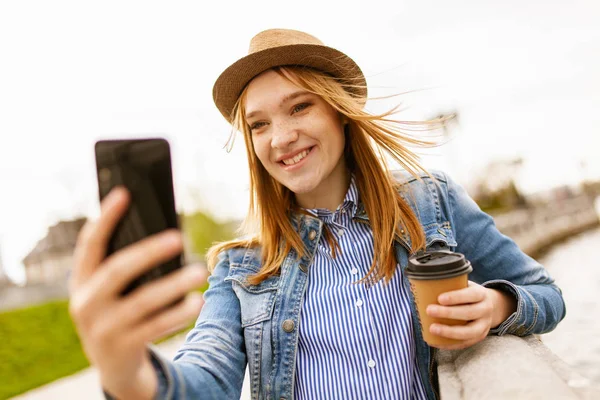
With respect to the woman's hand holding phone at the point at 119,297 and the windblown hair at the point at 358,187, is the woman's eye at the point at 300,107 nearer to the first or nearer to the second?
the windblown hair at the point at 358,187

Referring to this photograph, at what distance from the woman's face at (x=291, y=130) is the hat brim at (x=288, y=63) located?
6 cm

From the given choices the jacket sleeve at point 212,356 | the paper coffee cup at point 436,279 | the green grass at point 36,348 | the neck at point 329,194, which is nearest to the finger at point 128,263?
the jacket sleeve at point 212,356

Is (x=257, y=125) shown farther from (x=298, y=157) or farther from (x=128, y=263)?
(x=128, y=263)

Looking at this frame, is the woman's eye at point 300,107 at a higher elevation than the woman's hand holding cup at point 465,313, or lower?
higher

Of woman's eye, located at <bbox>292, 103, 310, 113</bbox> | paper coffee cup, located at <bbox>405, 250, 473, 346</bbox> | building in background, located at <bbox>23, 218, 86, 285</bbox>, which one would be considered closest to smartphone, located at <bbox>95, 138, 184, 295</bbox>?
paper coffee cup, located at <bbox>405, 250, 473, 346</bbox>

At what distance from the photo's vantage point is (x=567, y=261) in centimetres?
1806

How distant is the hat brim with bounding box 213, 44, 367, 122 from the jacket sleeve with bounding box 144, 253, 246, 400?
0.82 meters

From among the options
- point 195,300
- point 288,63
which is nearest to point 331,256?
point 288,63

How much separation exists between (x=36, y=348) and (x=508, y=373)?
1076 centimetres

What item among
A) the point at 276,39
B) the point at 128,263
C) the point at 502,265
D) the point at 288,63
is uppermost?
the point at 276,39

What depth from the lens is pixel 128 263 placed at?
0.83m

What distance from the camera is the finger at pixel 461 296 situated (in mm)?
1450

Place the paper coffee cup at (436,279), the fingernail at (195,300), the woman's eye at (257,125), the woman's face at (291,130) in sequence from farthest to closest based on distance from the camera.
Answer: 1. the woman's eye at (257,125)
2. the woman's face at (291,130)
3. the paper coffee cup at (436,279)
4. the fingernail at (195,300)

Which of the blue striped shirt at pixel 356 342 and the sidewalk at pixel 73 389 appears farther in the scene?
the sidewalk at pixel 73 389
